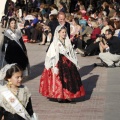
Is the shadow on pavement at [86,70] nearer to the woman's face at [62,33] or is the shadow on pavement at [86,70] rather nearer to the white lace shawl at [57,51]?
the white lace shawl at [57,51]

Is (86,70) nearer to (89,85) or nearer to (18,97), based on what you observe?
(89,85)

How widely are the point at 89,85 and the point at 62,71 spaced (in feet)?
6.76

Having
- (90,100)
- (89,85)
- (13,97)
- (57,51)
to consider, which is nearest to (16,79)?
(13,97)

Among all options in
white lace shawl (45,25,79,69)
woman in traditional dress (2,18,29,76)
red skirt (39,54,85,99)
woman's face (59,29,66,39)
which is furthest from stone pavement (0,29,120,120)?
woman's face (59,29,66,39)

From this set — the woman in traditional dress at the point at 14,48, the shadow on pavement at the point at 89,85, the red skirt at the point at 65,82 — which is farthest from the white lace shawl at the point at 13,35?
the red skirt at the point at 65,82

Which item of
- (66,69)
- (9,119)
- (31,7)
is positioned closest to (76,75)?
(66,69)

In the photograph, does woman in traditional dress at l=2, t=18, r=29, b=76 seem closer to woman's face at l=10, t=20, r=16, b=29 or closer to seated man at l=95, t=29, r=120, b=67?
woman's face at l=10, t=20, r=16, b=29

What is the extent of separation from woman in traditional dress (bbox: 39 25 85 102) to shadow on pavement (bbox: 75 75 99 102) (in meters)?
0.54

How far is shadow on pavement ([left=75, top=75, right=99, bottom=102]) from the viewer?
10.1m

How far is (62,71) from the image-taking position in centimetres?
946

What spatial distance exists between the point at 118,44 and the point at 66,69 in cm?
462

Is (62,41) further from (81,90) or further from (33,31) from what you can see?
(33,31)

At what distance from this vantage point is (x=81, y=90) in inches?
378

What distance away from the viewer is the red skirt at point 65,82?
9.42 m
